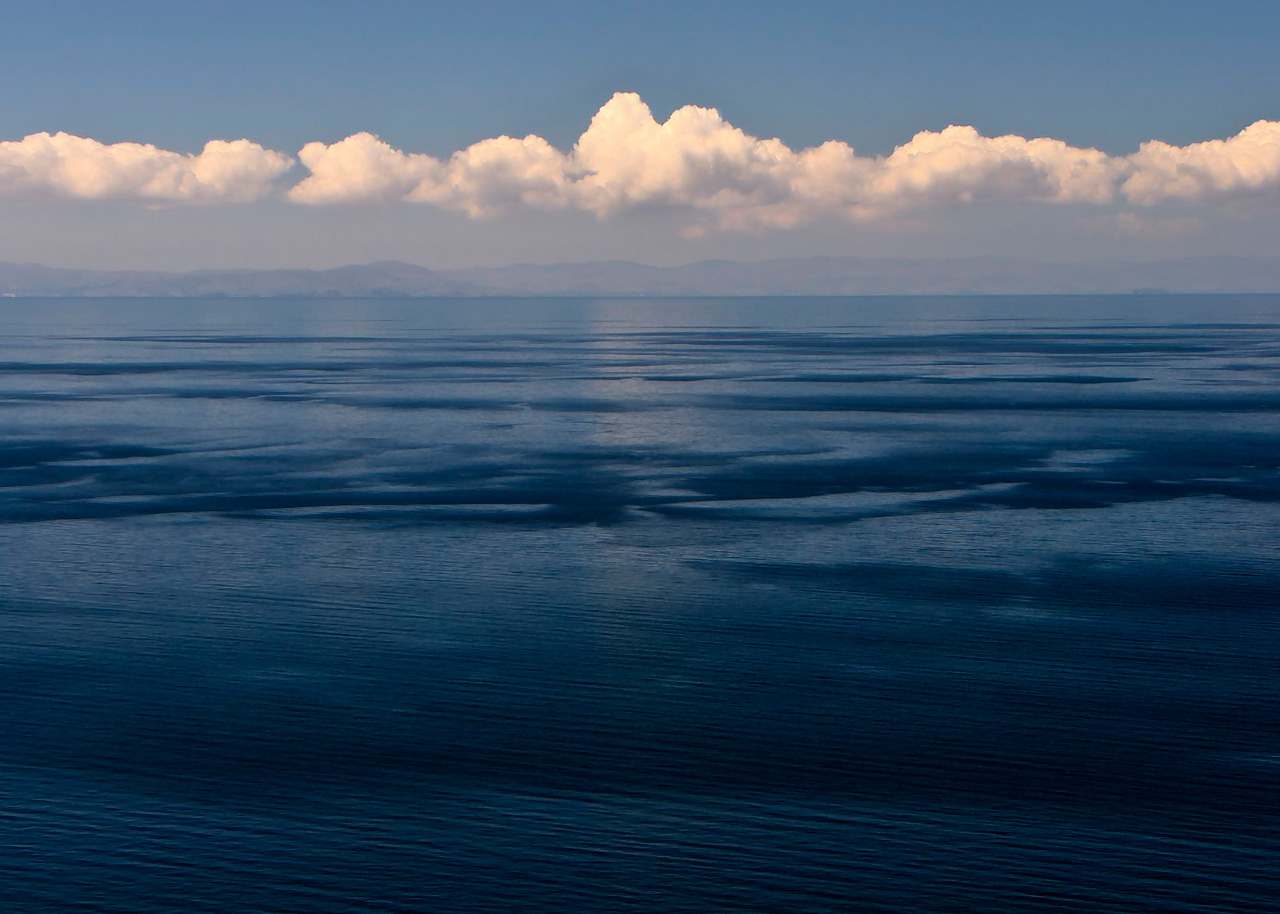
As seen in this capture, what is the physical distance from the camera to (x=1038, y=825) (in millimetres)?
29234

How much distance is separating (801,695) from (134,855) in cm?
1623

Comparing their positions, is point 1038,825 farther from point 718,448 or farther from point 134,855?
point 718,448

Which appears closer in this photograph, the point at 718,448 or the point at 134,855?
the point at 134,855

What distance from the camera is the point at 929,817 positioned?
29.5 metres

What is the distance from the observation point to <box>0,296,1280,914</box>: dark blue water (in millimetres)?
27625

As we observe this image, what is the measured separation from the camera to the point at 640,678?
3809cm

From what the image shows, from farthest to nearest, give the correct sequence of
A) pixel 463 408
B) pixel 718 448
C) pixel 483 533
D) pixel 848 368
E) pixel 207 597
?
pixel 848 368 < pixel 463 408 < pixel 718 448 < pixel 483 533 < pixel 207 597

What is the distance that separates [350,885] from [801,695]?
1365 cm

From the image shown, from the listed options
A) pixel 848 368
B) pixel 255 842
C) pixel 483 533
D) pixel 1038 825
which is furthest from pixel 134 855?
→ pixel 848 368

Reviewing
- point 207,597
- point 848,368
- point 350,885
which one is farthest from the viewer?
point 848,368

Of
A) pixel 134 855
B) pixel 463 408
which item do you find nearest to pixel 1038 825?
pixel 134 855

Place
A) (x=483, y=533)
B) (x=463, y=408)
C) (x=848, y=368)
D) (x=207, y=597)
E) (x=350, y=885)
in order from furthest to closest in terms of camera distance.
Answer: (x=848, y=368) < (x=463, y=408) < (x=483, y=533) < (x=207, y=597) < (x=350, y=885)

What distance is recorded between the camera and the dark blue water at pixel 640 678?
2762 centimetres

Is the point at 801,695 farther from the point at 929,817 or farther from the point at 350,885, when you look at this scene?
the point at 350,885
